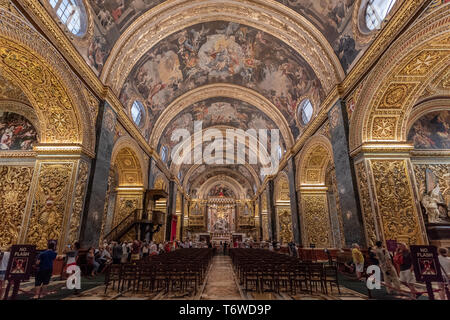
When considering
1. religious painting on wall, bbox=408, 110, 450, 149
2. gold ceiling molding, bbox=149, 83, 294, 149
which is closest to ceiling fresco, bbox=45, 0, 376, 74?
religious painting on wall, bbox=408, 110, 450, 149

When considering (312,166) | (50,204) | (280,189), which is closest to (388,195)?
(312,166)

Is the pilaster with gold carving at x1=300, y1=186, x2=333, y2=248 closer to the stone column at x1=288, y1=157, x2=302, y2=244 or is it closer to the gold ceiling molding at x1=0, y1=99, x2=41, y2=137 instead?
the stone column at x1=288, y1=157, x2=302, y2=244

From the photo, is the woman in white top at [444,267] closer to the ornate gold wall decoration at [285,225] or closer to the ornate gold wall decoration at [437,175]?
the ornate gold wall decoration at [437,175]

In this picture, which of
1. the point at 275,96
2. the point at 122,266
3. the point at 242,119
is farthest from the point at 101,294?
the point at 242,119

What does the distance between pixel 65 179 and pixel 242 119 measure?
15.5 m

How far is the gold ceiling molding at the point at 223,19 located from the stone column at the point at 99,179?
1728 mm

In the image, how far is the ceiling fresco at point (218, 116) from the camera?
18938mm

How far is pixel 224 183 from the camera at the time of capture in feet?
120

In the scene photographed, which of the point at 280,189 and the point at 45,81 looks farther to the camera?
the point at 280,189

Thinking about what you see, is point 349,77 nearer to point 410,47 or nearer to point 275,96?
point 410,47

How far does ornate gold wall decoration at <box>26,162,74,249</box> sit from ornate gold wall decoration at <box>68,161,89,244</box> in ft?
0.81

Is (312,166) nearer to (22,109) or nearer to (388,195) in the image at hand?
(388,195)

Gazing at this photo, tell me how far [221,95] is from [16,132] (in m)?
13.0

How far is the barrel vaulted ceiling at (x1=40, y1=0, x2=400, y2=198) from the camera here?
963cm
